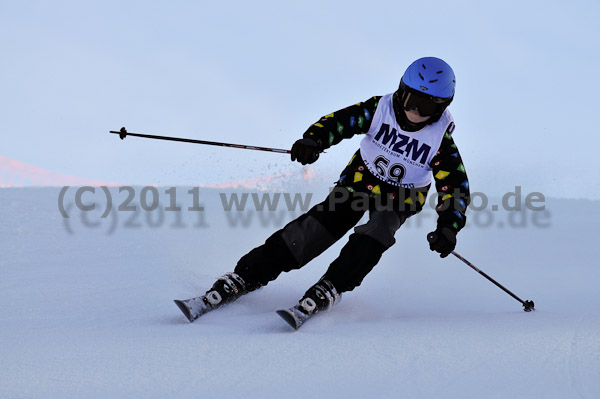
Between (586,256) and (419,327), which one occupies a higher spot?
(586,256)

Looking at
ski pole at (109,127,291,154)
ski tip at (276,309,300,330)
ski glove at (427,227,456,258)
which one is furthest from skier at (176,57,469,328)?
ski pole at (109,127,291,154)

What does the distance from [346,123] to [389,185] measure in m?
0.44

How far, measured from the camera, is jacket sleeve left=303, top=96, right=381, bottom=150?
345 centimetres

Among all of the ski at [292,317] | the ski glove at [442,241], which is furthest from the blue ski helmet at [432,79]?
the ski at [292,317]

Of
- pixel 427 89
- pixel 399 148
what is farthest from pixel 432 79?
pixel 399 148

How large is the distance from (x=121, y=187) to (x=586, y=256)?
5062 mm

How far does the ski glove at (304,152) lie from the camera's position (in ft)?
10.5

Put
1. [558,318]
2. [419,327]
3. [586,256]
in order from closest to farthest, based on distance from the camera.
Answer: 1. [419,327]
2. [558,318]
3. [586,256]

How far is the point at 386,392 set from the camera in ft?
6.73

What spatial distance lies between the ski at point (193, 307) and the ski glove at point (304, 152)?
0.90 metres

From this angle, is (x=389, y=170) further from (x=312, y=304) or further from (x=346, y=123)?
(x=312, y=304)

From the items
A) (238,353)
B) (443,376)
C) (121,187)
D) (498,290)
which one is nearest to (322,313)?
(238,353)

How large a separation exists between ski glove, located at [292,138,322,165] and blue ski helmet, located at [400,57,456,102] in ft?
2.03

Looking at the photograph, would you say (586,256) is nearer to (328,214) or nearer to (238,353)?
(328,214)
